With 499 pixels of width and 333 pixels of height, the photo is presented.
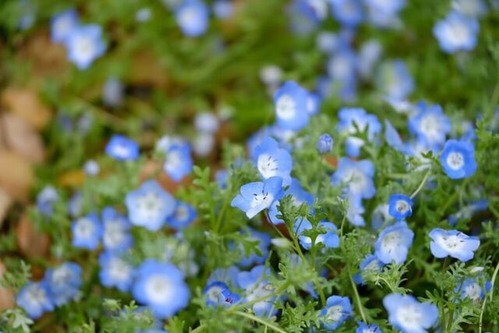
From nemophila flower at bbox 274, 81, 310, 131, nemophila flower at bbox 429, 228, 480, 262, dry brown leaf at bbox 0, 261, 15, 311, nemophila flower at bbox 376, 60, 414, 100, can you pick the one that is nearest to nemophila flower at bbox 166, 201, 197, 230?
nemophila flower at bbox 274, 81, 310, 131

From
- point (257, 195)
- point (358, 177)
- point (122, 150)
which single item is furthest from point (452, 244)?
point (122, 150)

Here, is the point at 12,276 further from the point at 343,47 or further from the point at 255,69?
the point at 343,47

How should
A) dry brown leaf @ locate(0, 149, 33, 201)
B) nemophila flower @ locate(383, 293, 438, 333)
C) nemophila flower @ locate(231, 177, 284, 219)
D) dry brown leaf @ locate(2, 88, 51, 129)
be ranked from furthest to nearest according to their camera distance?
dry brown leaf @ locate(2, 88, 51, 129), dry brown leaf @ locate(0, 149, 33, 201), nemophila flower @ locate(231, 177, 284, 219), nemophila flower @ locate(383, 293, 438, 333)

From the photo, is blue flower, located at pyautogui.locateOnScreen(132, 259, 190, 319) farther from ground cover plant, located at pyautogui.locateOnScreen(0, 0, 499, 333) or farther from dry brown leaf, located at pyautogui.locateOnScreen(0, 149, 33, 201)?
dry brown leaf, located at pyautogui.locateOnScreen(0, 149, 33, 201)

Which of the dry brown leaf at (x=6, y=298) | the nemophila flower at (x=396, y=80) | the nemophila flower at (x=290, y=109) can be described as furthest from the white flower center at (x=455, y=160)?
the dry brown leaf at (x=6, y=298)

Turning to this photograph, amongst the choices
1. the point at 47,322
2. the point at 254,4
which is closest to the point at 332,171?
the point at 47,322

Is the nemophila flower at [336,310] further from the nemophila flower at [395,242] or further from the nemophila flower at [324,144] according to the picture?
the nemophila flower at [324,144]
